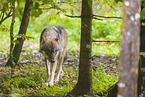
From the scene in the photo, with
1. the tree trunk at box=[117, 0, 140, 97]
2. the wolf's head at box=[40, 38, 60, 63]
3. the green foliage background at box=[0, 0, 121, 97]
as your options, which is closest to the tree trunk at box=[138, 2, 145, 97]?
the tree trunk at box=[117, 0, 140, 97]

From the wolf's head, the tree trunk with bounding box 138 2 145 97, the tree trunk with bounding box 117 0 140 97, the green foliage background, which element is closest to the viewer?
the tree trunk with bounding box 117 0 140 97

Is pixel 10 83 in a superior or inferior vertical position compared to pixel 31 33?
inferior

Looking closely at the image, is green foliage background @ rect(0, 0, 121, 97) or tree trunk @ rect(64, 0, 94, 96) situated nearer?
tree trunk @ rect(64, 0, 94, 96)

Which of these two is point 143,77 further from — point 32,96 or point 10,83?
point 10,83

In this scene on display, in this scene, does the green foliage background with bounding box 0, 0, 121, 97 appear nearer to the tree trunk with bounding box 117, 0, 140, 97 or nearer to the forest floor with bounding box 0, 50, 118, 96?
the forest floor with bounding box 0, 50, 118, 96

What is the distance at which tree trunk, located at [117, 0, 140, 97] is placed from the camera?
2.27 meters

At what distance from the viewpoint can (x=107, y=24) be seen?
17094 millimetres

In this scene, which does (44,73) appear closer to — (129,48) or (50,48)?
(50,48)

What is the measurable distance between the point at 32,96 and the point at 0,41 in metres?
11.6

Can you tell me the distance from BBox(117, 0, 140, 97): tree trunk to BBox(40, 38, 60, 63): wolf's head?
510 centimetres

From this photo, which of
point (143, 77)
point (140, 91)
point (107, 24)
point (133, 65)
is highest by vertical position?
point (107, 24)

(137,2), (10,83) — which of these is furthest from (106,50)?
(137,2)

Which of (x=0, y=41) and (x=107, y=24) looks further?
(x=107, y=24)

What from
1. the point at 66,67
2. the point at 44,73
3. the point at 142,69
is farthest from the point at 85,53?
the point at 66,67
